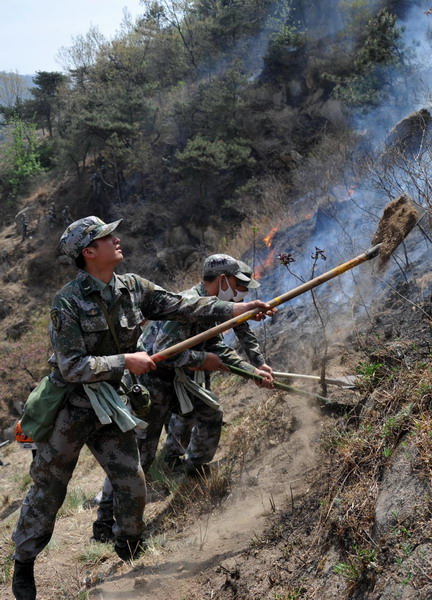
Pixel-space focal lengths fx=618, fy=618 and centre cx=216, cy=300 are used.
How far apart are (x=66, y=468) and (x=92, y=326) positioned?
2.95 feet

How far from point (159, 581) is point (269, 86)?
2594cm

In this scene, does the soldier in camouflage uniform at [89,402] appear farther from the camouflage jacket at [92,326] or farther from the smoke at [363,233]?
the smoke at [363,233]

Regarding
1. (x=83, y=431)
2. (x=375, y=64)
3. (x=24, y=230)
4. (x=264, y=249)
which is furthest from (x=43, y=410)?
(x=24, y=230)

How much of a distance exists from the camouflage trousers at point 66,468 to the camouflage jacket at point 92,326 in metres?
0.31

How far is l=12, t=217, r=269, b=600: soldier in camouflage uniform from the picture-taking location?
3.63 meters

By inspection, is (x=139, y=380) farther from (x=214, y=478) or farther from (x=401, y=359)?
(x=401, y=359)

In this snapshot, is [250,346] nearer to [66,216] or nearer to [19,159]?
[66,216]

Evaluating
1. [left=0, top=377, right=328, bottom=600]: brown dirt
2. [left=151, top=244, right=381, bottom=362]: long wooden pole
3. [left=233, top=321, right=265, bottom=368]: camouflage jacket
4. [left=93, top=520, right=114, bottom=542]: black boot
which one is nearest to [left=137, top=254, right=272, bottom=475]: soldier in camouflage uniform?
[left=233, top=321, right=265, bottom=368]: camouflage jacket

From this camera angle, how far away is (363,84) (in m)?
21.4

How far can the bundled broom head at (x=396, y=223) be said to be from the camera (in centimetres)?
698

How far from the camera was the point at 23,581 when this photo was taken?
3.79 m

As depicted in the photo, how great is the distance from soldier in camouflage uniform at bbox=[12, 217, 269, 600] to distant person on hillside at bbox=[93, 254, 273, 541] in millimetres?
915

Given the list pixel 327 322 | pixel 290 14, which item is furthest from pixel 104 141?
pixel 327 322

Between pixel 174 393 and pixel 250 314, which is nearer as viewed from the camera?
pixel 250 314
